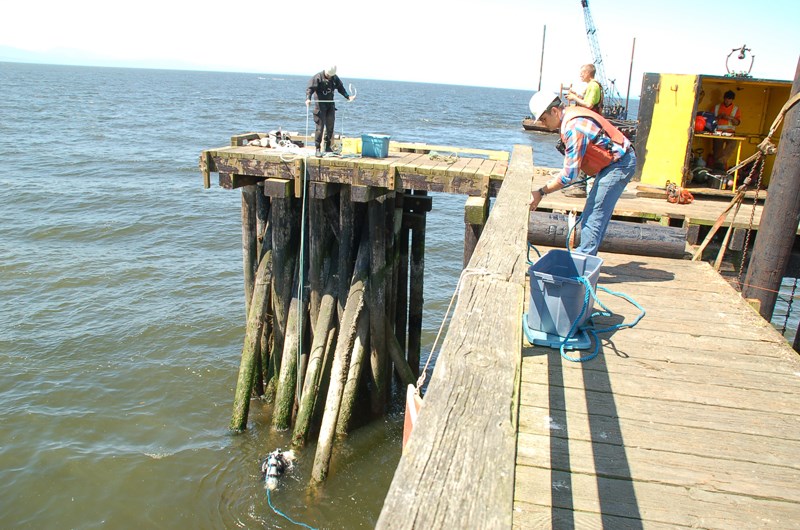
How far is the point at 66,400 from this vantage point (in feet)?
31.4

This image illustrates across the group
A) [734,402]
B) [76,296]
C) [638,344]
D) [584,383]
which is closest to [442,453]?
[584,383]

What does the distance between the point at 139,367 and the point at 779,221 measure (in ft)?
31.8

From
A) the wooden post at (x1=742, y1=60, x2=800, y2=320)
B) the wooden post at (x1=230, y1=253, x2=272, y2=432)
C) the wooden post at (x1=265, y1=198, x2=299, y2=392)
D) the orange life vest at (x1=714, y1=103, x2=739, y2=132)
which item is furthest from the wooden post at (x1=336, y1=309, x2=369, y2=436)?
the orange life vest at (x1=714, y1=103, x2=739, y2=132)

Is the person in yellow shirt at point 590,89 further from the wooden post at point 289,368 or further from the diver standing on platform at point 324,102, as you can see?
the wooden post at point 289,368

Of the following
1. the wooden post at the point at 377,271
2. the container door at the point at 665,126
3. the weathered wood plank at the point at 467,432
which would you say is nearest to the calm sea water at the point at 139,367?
the wooden post at the point at 377,271

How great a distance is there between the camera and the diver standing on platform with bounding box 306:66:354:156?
27.4 feet

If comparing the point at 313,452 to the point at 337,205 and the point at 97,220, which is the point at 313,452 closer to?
the point at 337,205

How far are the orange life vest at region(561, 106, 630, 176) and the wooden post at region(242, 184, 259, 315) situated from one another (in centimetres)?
471

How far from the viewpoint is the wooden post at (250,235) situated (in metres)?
8.44

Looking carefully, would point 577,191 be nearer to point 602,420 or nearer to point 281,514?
point 281,514

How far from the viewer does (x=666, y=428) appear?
343 cm

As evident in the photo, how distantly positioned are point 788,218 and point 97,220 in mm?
17709

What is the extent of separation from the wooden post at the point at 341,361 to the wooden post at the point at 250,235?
158cm

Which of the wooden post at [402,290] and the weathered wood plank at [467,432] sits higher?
the weathered wood plank at [467,432]
